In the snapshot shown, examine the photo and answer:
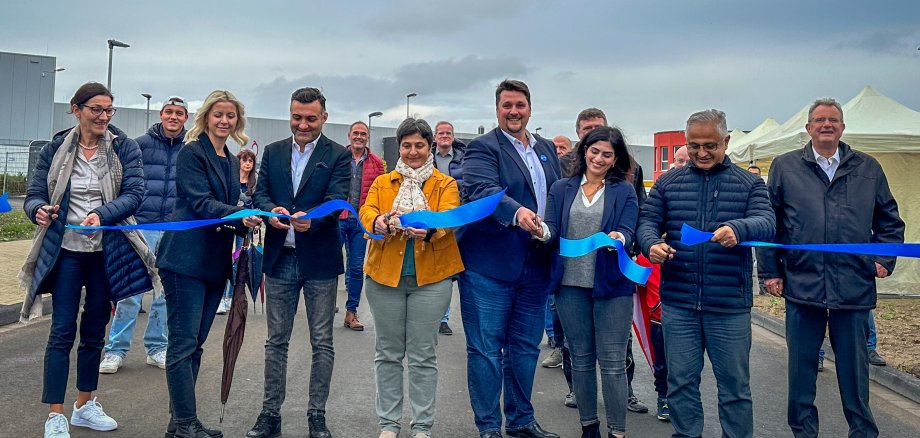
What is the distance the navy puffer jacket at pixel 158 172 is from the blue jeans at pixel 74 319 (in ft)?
6.46

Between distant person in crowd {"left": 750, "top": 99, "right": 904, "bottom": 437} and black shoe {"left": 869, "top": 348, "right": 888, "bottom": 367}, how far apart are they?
2.99 metres

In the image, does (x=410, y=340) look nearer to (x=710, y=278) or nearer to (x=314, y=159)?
(x=314, y=159)

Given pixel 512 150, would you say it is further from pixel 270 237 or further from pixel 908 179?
pixel 908 179

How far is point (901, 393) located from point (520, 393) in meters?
3.92

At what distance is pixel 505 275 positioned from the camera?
4.96 metres

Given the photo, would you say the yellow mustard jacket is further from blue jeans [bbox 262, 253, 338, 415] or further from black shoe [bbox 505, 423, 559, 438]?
black shoe [bbox 505, 423, 559, 438]

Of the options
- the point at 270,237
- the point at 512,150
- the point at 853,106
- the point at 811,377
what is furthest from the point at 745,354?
the point at 853,106

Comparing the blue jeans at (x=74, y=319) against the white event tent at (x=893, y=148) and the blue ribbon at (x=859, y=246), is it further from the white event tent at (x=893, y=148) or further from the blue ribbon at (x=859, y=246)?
the white event tent at (x=893, y=148)

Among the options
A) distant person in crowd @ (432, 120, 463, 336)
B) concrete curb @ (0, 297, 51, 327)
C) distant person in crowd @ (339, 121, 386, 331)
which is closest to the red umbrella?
distant person in crowd @ (432, 120, 463, 336)

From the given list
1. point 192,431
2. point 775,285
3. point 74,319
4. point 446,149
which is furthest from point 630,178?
point 74,319

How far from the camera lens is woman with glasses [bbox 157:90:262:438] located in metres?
4.62

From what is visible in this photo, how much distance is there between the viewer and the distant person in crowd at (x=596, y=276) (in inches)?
186

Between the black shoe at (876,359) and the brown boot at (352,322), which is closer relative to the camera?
the black shoe at (876,359)

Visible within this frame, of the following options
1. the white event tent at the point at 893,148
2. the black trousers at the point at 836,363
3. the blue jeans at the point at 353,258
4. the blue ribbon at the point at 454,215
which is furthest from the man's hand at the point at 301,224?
the white event tent at the point at 893,148
